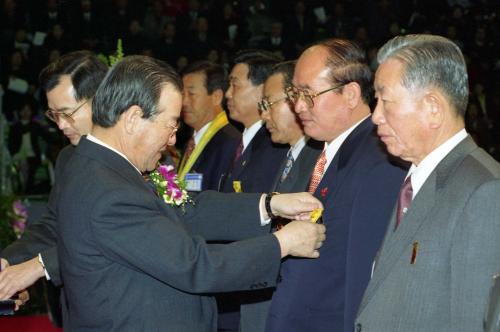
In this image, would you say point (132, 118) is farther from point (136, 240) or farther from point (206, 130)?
point (206, 130)

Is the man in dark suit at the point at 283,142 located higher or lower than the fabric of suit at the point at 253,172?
higher

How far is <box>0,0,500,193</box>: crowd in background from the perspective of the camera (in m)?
11.6

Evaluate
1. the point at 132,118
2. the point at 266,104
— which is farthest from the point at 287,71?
the point at 132,118

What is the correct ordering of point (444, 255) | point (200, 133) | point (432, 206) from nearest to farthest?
point (444, 255) → point (432, 206) → point (200, 133)

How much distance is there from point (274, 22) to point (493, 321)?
39.8 ft

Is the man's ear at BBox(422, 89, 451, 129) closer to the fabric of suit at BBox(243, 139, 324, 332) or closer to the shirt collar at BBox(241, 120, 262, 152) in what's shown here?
the fabric of suit at BBox(243, 139, 324, 332)

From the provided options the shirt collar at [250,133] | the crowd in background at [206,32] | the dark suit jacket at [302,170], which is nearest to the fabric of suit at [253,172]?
the shirt collar at [250,133]

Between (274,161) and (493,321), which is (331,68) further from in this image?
(493,321)

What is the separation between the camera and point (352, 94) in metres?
3.42

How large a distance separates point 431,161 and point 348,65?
104 cm

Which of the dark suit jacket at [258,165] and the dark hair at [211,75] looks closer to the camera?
the dark suit jacket at [258,165]

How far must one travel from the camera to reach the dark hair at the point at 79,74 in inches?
140

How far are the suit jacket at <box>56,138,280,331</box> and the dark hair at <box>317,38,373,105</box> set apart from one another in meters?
1.00

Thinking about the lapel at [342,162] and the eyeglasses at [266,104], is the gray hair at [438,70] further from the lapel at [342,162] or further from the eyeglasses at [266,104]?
the eyeglasses at [266,104]
